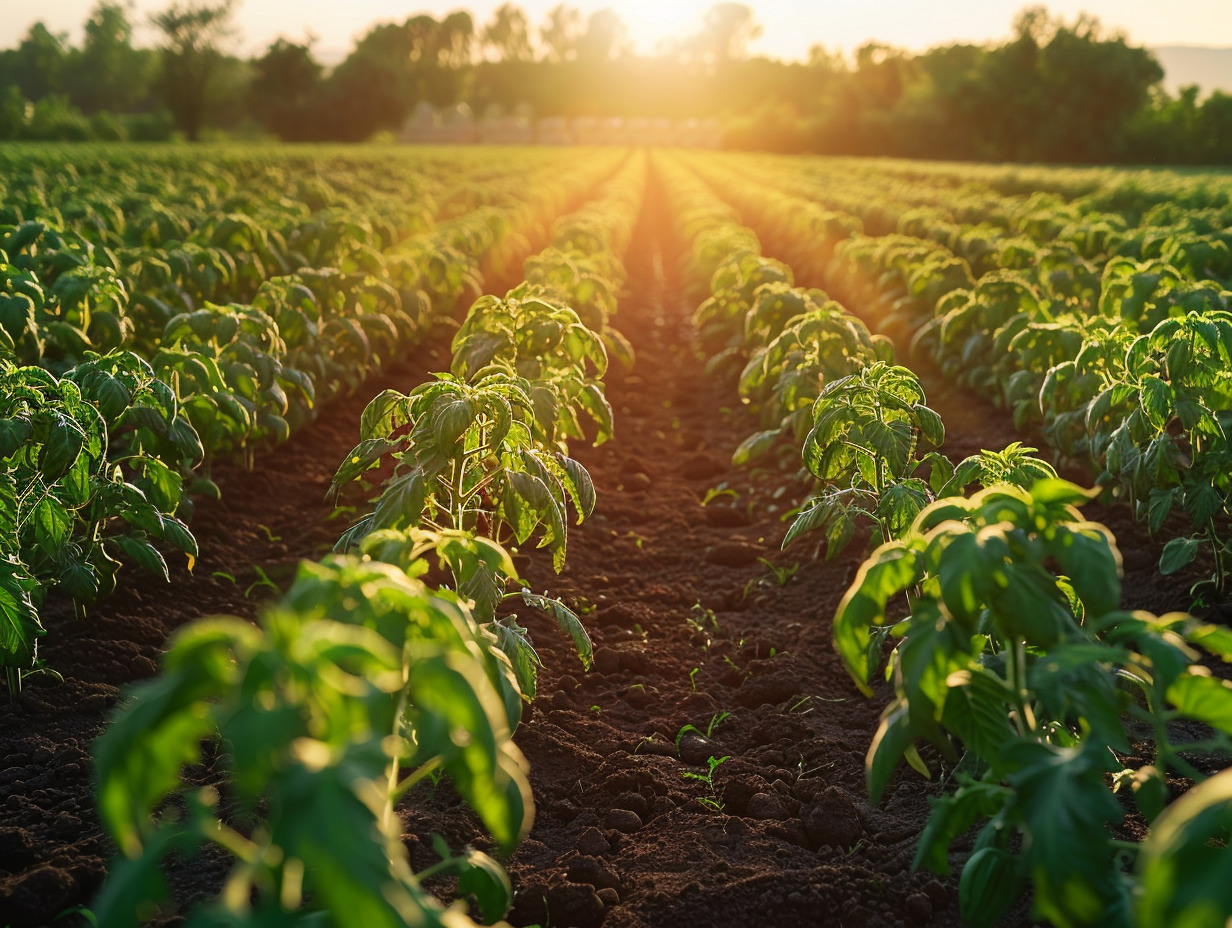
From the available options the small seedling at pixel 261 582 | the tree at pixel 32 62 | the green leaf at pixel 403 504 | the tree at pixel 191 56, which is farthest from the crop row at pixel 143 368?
the tree at pixel 32 62

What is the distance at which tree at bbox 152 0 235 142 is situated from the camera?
236 feet

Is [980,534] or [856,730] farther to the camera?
[856,730]

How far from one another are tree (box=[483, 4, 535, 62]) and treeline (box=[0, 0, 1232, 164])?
25.4 feet

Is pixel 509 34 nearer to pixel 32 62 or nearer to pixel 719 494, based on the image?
pixel 32 62

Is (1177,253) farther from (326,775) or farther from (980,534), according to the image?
(326,775)

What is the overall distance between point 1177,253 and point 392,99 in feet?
278

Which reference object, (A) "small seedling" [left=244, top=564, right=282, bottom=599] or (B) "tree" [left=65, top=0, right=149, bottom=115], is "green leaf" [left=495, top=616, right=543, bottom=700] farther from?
(B) "tree" [left=65, top=0, right=149, bottom=115]

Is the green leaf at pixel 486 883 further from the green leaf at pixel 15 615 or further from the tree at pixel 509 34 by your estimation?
the tree at pixel 509 34

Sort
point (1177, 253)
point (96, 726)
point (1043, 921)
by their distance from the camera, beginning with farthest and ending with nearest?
point (1177, 253) < point (96, 726) < point (1043, 921)

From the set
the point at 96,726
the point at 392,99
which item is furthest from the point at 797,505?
the point at 392,99

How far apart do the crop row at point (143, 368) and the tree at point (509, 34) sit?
478ft

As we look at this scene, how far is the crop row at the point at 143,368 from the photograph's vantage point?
137 inches

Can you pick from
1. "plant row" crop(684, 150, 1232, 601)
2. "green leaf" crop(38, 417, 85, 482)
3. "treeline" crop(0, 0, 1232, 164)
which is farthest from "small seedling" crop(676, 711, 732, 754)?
"treeline" crop(0, 0, 1232, 164)

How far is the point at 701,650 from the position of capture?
15.2ft
